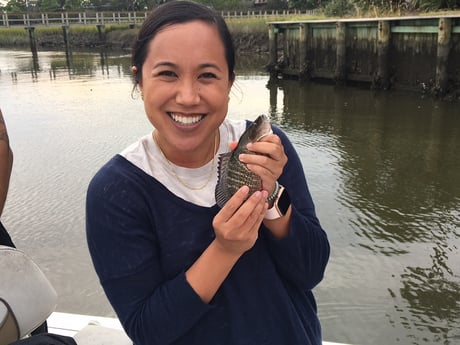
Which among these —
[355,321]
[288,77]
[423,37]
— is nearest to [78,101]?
[288,77]

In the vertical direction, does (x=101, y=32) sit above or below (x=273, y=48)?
above

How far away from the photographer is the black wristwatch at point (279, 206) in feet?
5.35

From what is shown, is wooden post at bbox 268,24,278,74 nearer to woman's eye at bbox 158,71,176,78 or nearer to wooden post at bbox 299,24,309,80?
wooden post at bbox 299,24,309,80

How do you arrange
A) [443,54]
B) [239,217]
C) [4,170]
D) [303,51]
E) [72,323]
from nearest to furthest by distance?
[239,217] < [4,170] < [72,323] < [443,54] < [303,51]

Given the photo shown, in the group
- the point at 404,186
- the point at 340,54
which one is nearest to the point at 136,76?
the point at 404,186

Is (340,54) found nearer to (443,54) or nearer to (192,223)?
(443,54)

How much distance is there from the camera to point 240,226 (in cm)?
147

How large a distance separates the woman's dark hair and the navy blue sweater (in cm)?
38

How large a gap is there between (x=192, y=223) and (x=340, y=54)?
16.0 metres

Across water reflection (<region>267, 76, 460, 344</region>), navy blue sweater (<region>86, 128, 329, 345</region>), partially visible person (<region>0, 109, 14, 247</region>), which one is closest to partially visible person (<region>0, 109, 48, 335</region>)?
partially visible person (<region>0, 109, 14, 247</region>)

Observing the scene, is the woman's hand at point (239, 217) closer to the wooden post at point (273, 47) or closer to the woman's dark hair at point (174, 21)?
the woman's dark hair at point (174, 21)

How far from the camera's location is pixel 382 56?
49.2 feet

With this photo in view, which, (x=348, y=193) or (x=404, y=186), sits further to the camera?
(x=404, y=186)

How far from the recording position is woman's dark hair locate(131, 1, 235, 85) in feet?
5.21
